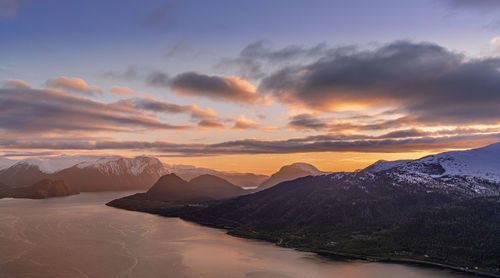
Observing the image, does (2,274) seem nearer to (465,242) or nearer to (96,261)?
(96,261)

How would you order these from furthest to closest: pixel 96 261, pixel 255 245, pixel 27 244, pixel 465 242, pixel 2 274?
pixel 255 245
pixel 27 244
pixel 465 242
pixel 96 261
pixel 2 274

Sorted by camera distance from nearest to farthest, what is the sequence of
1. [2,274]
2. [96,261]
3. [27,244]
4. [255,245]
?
[2,274] → [96,261] → [27,244] → [255,245]

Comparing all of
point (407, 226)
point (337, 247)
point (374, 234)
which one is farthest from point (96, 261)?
point (407, 226)

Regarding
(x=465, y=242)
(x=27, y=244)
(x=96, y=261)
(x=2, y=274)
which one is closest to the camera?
(x=2, y=274)

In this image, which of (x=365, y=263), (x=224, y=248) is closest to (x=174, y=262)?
(x=224, y=248)

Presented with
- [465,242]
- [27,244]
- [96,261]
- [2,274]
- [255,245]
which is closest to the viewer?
[2,274]

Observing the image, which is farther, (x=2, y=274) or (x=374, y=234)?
(x=374, y=234)

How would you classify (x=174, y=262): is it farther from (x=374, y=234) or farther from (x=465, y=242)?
(x=465, y=242)

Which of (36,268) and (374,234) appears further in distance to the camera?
(374,234)
